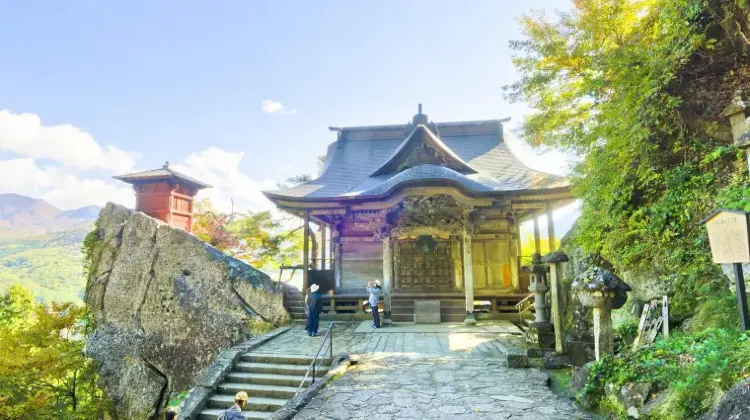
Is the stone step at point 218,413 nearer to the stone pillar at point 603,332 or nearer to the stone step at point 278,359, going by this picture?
the stone step at point 278,359

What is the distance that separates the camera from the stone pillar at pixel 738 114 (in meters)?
5.71

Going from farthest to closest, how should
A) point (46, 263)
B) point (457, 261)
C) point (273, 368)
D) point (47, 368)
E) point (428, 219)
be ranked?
1. point (46, 263)
2. point (457, 261)
3. point (428, 219)
4. point (47, 368)
5. point (273, 368)

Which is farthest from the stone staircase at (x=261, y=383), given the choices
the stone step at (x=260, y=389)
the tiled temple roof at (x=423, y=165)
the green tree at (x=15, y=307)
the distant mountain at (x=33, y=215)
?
the distant mountain at (x=33, y=215)

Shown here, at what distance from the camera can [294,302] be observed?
14469 mm

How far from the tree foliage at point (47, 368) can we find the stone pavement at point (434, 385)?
9.35 m

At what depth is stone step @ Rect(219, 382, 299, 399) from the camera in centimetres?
787

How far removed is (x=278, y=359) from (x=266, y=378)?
0.62 meters

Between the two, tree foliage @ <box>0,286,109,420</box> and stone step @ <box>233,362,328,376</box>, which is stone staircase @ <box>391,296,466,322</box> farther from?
tree foliage @ <box>0,286,109,420</box>

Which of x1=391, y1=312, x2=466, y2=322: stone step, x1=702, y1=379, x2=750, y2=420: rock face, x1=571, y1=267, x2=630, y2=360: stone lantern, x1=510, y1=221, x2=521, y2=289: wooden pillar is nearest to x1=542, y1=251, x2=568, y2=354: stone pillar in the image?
x1=571, y1=267, x2=630, y2=360: stone lantern

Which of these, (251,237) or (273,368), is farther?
(251,237)

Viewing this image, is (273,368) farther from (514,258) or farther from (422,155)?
(514,258)

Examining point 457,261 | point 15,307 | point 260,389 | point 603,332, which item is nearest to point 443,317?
point 457,261

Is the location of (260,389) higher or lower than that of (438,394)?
lower

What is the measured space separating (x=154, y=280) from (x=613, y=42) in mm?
18250
